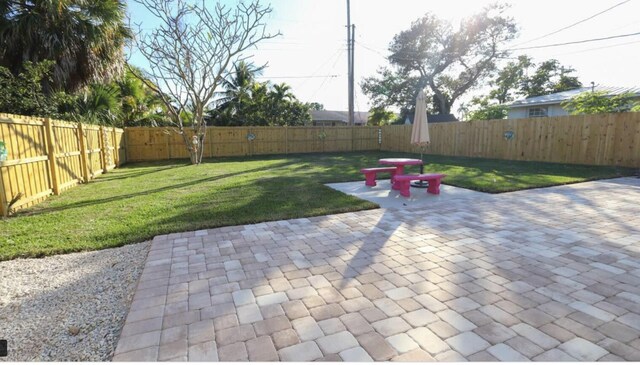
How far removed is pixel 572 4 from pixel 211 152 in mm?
19270

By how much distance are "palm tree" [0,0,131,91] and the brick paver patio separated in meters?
7.54

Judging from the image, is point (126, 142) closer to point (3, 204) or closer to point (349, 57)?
point (3, 204)

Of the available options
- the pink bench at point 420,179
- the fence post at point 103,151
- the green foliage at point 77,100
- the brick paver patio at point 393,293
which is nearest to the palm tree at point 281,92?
the green foliage at point 77,100

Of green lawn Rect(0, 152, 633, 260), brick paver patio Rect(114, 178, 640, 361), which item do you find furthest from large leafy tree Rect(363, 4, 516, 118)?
brick paver patio Rect(114, 178, 640, 361)

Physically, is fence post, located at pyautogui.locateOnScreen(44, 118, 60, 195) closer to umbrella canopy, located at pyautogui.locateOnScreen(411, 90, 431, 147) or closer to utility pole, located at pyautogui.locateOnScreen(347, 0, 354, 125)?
umbrella canopy, located at pyautogui.locateOnScreen(411, 90, 431, 147)

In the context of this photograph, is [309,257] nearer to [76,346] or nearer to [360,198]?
[76,346]

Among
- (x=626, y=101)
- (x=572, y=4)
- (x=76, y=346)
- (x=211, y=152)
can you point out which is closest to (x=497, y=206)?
(x=76, y=346)

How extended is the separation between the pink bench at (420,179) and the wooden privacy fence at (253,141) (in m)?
Result: 12.3

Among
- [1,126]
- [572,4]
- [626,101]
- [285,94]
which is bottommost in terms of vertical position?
[1,126]

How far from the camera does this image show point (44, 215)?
16.9 ft

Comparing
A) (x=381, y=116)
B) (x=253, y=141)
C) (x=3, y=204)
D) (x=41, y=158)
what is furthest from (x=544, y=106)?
(x=3, y=204)

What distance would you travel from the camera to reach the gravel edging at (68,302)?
2.03 meters

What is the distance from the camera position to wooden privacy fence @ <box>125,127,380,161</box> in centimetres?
1602

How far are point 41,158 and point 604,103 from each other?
16216 mm
